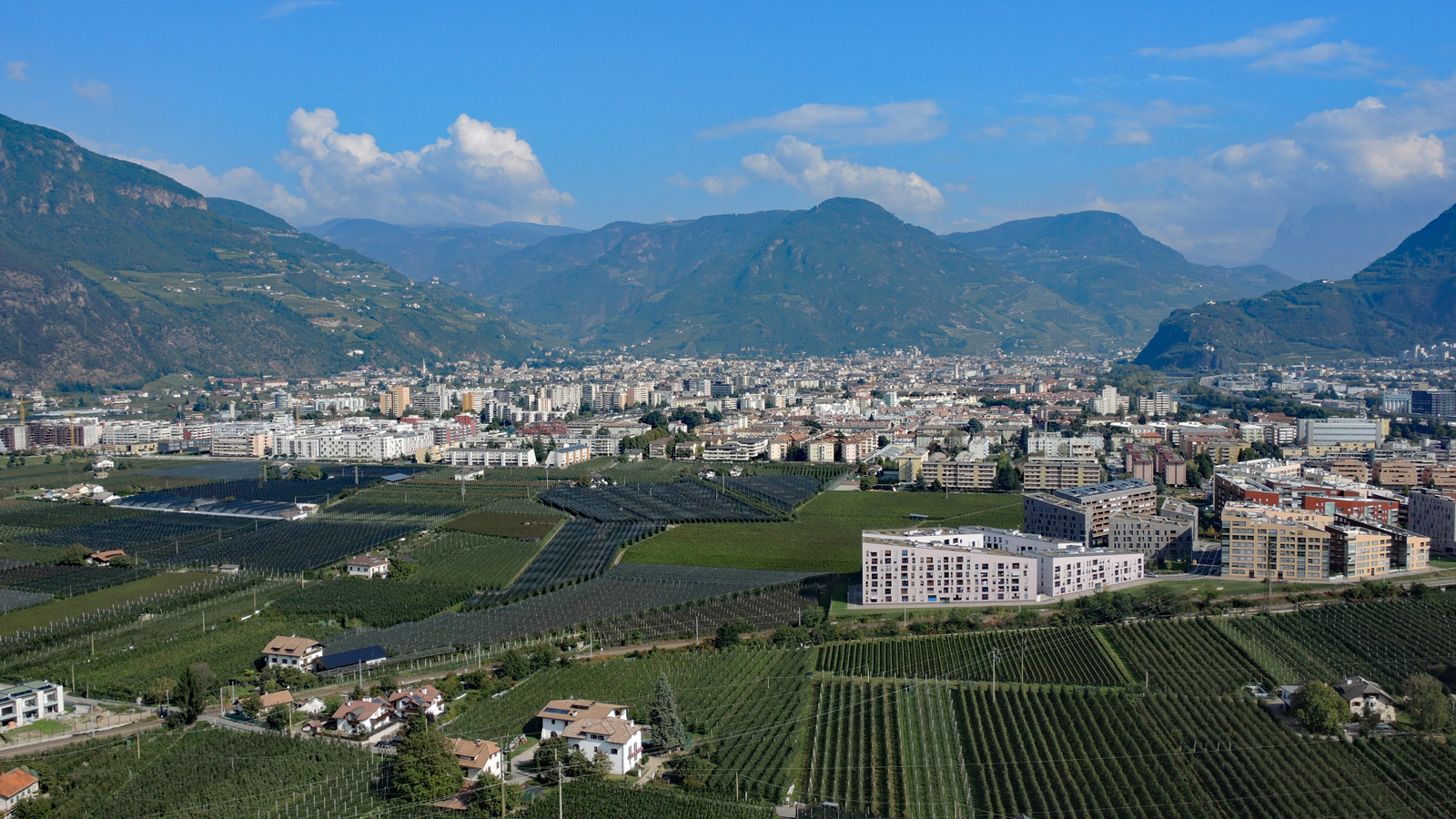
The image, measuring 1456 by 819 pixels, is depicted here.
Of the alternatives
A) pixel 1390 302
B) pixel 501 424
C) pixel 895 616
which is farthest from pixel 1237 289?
pixel 895 616

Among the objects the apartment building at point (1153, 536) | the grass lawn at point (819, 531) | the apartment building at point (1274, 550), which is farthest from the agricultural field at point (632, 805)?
the apartment building at point (1274, 550)

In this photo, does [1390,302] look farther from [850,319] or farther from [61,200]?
[61,200]

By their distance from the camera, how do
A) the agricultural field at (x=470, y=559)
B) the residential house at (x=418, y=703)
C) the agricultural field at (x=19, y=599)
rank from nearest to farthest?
the residential house at (x=418, y=703) < the agricultural field at (x=19, y=599) < the agricultural field at (x=470, y=559)

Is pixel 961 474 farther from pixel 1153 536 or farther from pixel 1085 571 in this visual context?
pixel 1085 571

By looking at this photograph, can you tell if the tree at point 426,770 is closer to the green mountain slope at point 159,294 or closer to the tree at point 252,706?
the tree at point 252,706

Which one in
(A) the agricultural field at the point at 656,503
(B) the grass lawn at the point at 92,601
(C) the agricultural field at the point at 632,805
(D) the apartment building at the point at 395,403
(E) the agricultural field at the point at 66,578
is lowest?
(C) the agricultural field at the point at 632,805

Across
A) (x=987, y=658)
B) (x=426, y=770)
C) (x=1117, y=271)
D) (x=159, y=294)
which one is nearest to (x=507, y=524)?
(x=987, y=658)

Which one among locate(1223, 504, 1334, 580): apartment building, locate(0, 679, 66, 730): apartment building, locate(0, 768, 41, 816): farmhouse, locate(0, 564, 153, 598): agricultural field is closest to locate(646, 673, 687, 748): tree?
locate(0, 768, 41, 816): farmhouse
